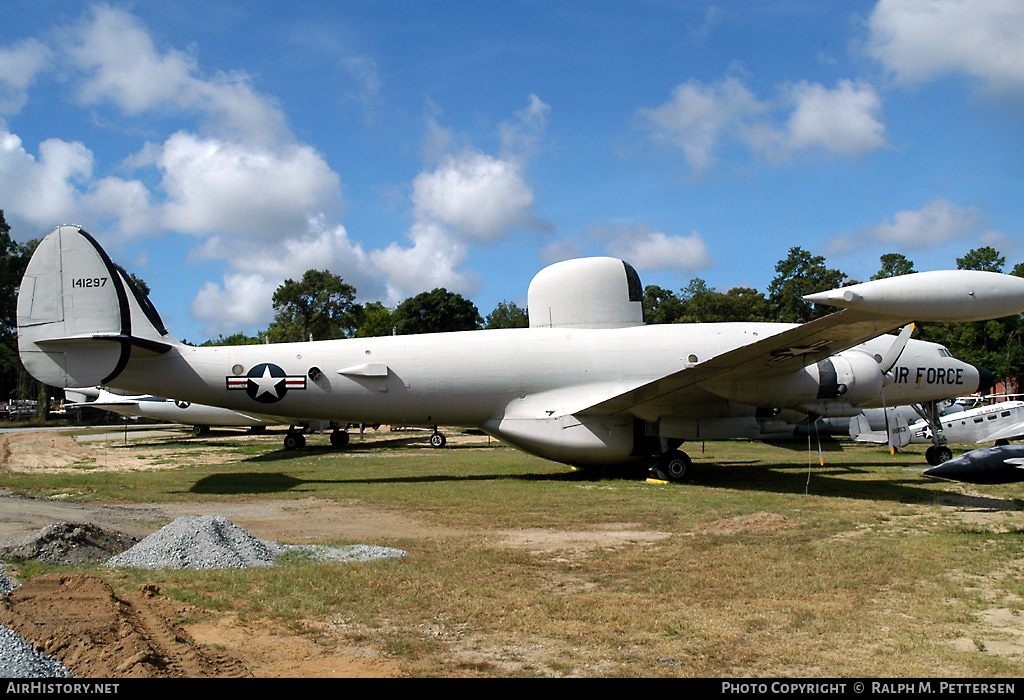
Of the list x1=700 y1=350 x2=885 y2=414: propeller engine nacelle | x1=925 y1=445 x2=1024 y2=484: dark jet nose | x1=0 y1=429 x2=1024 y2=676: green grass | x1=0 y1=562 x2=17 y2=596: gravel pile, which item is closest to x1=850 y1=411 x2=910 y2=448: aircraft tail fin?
x1=700 y1=350 x2=885 y2=414: propeller engine nacelle

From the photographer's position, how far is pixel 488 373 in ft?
49.0

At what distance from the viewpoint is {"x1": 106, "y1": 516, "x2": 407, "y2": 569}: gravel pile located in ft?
22.2

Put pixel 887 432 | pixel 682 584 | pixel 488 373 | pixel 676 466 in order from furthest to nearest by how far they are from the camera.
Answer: pixel 887 432 → pixel 488 373 → pixel 676 466 → pixel 682 584

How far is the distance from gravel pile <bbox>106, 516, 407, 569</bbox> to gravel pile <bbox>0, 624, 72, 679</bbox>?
8.54 feet

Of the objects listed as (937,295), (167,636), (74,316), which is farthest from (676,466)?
(74,316)

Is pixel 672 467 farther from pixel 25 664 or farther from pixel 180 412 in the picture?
pixel 180 412

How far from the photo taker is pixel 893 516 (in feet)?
32.0

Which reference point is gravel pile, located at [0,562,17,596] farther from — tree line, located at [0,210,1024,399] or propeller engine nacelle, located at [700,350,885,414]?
tree line, located at [0,210,1024,399]

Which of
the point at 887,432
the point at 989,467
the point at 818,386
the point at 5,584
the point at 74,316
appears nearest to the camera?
the point at 5,584

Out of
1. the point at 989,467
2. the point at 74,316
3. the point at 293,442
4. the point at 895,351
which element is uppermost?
the point at 74,316

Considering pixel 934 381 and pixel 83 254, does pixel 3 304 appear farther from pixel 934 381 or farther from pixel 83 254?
pixel 934 381

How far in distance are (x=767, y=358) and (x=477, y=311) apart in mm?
54233

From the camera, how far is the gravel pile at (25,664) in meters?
3.83

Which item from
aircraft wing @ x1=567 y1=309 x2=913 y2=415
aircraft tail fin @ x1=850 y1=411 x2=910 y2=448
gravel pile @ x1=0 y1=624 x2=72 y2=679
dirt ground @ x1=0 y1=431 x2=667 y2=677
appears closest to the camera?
gravel pile @ x1=0 y1=624 x2=72 y2=679
